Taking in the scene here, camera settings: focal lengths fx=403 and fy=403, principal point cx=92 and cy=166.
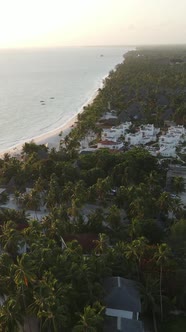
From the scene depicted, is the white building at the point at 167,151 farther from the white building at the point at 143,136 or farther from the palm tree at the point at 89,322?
the palm tree at the point at 89,322

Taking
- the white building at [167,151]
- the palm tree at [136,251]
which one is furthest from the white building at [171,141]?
the palm tree at [136,251]

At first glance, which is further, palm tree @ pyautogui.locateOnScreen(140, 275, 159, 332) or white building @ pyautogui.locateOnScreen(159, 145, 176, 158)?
white building @ pyautogui.locateOnScreen(159, 145, 176, 158)

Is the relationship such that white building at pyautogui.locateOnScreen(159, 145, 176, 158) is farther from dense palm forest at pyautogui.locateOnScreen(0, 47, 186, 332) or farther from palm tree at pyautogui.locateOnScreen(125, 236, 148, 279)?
palm tree at pyautogui.locateOnScreen(125, 236, 148, 279)

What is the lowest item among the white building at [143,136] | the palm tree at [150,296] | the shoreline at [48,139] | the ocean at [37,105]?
the ocean at [37,105]

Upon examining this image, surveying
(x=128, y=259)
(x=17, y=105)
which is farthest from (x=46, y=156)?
(x=17, y=105)

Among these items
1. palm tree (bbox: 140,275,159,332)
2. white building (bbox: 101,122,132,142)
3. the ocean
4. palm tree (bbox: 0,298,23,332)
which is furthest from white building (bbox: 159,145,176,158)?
palm tree (bbox: 0,298,23,332)

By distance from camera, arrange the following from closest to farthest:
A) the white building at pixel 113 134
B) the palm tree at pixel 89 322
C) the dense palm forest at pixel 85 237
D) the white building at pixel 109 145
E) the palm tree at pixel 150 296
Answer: the palm tree at pixel 89 322 → the dense palm forest at pixel 85 237 → the palm tree at pixel 150 296 → the white building at pixel 109 145 → the white building at pixel 113 134

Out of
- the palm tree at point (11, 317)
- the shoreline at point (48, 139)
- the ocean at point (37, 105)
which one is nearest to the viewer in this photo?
the palm tree at point (11, 317)
